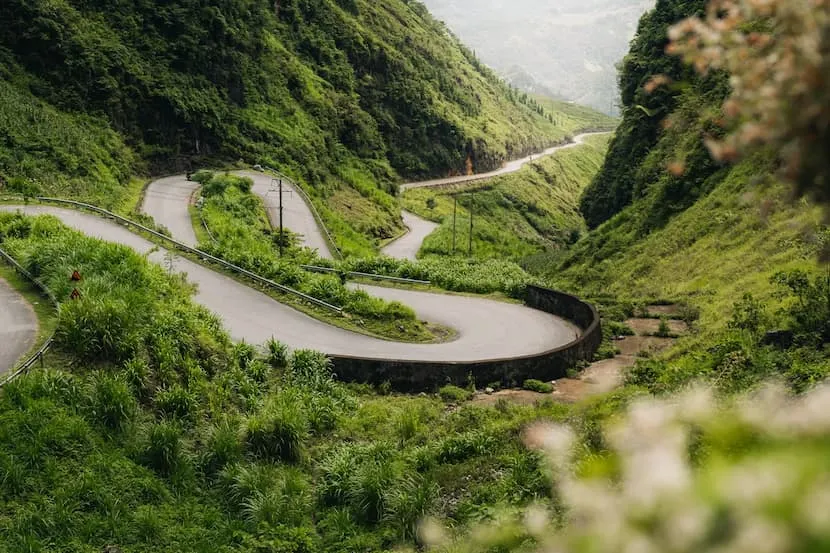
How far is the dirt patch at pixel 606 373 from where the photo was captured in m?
16.5

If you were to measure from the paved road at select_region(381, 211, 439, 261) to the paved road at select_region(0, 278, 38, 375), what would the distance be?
36.4 meters

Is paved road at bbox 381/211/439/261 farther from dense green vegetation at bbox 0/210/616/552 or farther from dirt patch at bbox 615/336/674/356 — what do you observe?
dense green vegetation at bbox 0/210/616/552

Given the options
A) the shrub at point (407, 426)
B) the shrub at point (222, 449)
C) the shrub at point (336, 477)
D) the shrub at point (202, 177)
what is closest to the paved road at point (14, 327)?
the shrub at point (222, 449)

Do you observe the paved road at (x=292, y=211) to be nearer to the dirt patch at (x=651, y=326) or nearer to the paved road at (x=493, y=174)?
the dirt patch at (x=651, y=326)

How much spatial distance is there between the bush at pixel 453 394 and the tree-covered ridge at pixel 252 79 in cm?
3819

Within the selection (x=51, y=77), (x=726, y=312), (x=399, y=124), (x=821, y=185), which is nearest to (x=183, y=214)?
(x=51, y=77)

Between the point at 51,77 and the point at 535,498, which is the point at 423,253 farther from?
the point at 535,498

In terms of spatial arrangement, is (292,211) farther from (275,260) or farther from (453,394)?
(453,394)

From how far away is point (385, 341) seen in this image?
20.4 metres

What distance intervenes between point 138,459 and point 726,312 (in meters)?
16.1

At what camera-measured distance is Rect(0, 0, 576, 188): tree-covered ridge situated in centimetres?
4600

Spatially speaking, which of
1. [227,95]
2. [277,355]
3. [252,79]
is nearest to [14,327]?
[277,355]

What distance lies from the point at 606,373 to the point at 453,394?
15.2 ft

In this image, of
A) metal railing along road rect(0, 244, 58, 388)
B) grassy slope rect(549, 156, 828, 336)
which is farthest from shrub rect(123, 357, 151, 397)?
grassy slope rect(549, 156, 828, 336)
